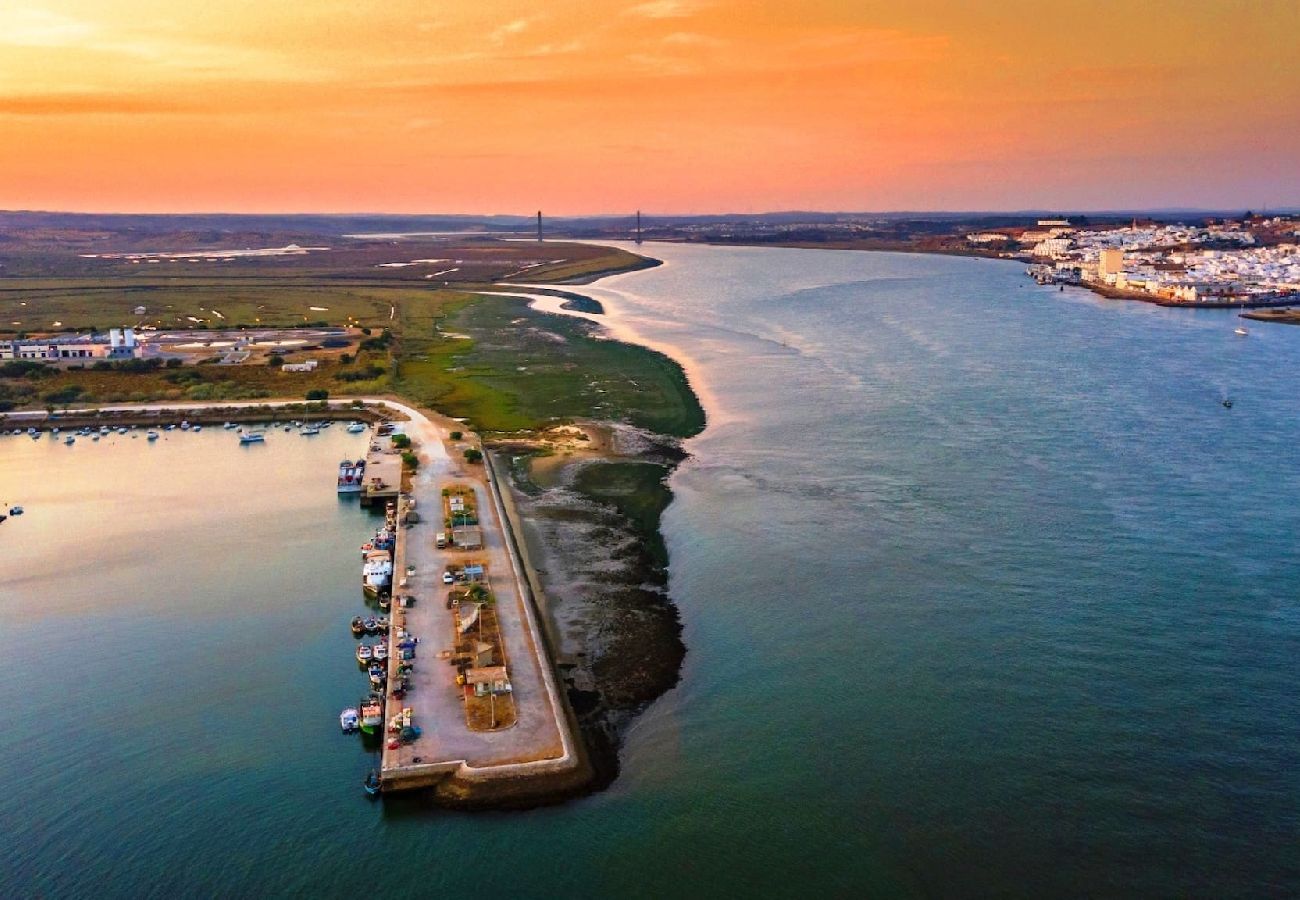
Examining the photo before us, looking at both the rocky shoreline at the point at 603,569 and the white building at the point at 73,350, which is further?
the white building at the point at 73,350

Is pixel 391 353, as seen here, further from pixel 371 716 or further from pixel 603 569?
pixel 371 716

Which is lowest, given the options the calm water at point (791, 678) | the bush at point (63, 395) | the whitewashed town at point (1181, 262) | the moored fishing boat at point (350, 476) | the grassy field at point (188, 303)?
the calm water at point (791, 678)

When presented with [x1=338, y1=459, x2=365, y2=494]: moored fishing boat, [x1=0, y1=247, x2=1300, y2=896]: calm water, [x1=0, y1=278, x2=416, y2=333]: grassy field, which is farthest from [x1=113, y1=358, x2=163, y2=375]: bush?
[x1=338, y1=459, x2=365, y2=494]: moored fishing boat

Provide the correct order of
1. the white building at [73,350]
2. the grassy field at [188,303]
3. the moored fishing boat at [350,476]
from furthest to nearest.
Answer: the grassy field at [188,303] → the white building at [73,350] → the moored fishing boat at [350,476]

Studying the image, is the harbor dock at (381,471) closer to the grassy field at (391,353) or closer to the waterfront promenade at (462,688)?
the waterfront promenade at (462,688)

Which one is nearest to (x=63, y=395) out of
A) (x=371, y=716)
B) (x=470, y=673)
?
(x=371, y=716)

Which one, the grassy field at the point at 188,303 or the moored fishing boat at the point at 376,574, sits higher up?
the grassy field at the point at 188,303

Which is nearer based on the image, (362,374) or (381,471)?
(381,471)

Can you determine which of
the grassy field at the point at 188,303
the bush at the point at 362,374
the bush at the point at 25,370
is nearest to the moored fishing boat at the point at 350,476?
the bush at the point at 362,374
